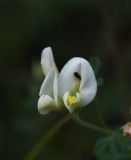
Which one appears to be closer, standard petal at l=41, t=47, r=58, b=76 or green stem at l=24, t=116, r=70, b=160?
standard petal at l=41, t=47, r=58, b=76

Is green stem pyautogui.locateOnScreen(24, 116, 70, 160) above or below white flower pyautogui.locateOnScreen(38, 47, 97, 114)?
below

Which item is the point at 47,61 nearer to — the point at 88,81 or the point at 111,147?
the point at 88,81

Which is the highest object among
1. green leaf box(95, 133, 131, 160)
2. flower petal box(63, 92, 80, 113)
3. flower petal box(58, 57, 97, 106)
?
flower petal box(58, 57, 97, 106)

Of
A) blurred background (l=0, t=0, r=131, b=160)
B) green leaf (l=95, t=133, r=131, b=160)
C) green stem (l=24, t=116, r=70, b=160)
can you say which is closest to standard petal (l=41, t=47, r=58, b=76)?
green leaf (l=95, t=133, r=131, b=160)

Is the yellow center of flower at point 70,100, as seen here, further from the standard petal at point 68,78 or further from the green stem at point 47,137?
the green stem at point 47,137

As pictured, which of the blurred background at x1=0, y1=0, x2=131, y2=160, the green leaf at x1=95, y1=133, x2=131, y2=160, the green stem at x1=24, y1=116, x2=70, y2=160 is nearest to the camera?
the green leaf at x1=95, y1=133, x2=131, y2=160

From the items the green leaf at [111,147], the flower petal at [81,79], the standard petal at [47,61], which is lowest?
the green leaf at [111,147]

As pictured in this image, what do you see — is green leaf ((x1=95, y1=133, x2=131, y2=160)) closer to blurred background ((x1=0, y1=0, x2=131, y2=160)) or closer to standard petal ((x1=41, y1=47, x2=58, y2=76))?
standard petal ((x1=41, y1=47, x2=58, y2=76))

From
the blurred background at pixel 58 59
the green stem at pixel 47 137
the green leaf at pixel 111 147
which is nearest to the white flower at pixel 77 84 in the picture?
the green leaf at pixel 111 147
